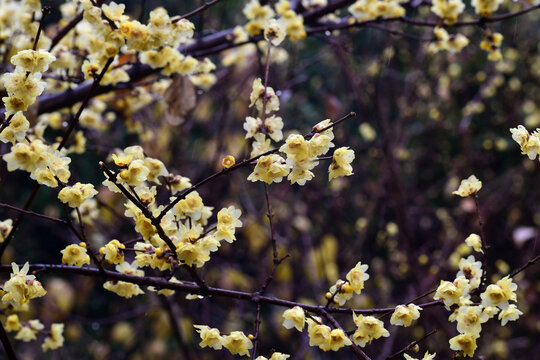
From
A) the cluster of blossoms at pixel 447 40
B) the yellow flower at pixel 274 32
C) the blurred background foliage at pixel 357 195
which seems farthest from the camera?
the blurred background foliage at pixel 357 195

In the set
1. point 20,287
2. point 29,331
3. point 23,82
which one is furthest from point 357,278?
point 29,331

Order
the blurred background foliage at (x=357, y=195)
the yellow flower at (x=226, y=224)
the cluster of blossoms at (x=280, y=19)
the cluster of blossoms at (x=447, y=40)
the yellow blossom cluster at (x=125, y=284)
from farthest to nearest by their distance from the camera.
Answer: the blurred background foliage at (x=357, y=195), the cluster of blossoms at (x=447, y=40), the cluster of blossoms at (x=280, y=19), the yellow blossom cluster at (x=125, y=284), the yellow flower at (x=226, y=224)

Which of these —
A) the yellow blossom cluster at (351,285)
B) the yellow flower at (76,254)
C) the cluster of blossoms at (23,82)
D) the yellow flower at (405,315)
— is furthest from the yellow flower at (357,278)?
the cluster of blossoms at (23,82)

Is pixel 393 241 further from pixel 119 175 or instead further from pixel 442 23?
pixel 119 175

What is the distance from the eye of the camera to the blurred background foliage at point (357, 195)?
3344 mm

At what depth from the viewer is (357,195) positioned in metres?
4.30

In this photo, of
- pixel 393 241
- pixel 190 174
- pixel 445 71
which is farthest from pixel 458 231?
pixel 190 174

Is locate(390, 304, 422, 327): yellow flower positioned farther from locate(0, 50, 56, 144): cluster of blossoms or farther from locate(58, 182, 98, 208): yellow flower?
locate(0, 50, 56, 144): cluster of blossoms

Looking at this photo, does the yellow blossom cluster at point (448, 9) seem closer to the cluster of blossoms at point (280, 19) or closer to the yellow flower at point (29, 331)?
the cluster of blossoms at point (280, 19)

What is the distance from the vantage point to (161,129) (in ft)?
12.9

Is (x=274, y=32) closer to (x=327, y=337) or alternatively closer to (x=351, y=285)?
(x=351, y=285)

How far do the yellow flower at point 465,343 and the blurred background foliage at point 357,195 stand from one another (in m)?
1.82

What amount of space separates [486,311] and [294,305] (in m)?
0.45

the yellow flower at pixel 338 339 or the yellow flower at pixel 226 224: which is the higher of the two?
the yellow flower at pixel 226 224
